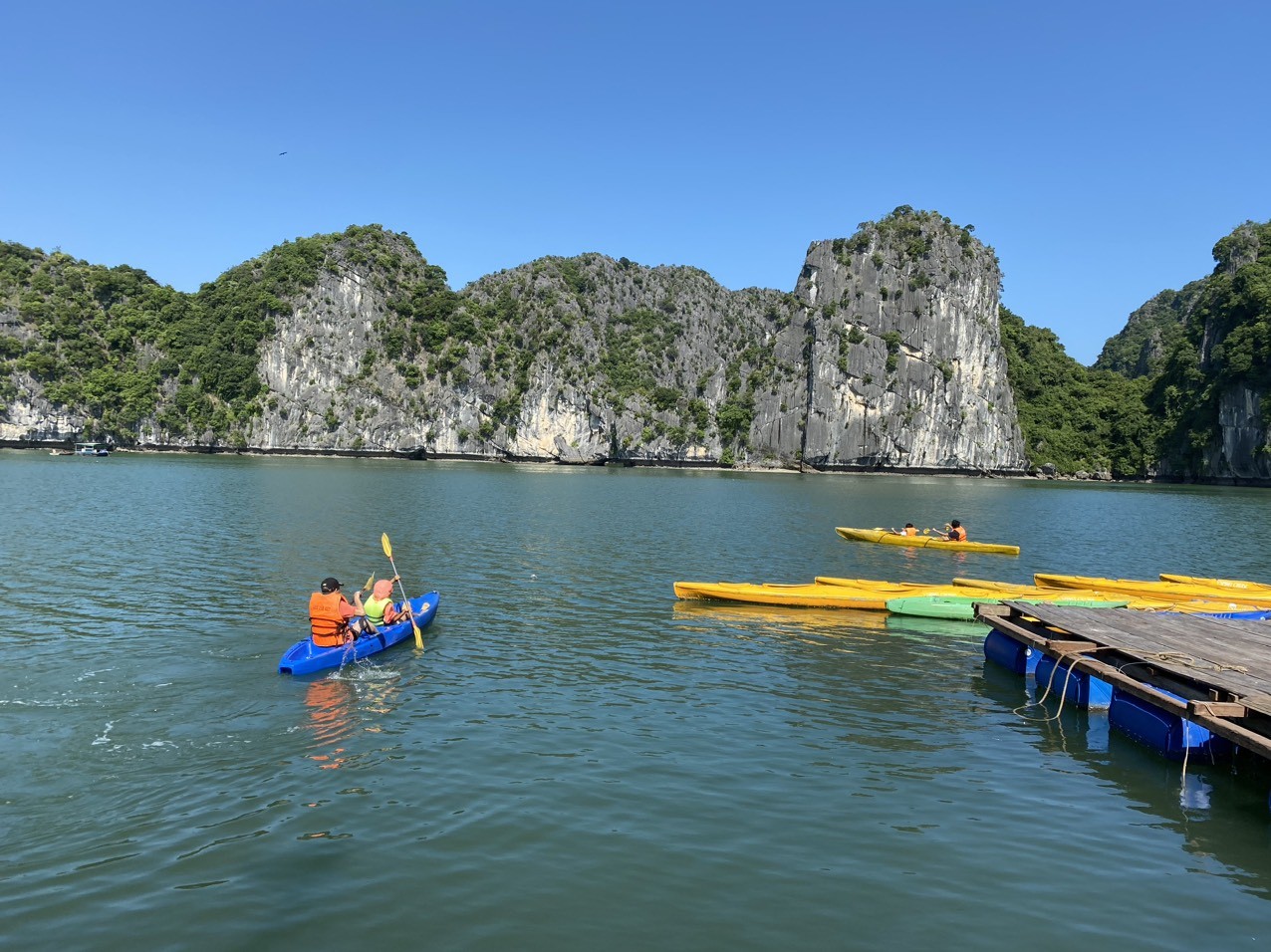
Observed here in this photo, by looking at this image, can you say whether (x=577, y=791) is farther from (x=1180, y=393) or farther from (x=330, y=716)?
(x=1180, y=393)

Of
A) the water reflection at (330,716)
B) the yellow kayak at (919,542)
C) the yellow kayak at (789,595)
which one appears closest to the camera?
the water reflection at (330,716)

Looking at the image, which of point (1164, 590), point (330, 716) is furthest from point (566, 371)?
→ point (330, 716)

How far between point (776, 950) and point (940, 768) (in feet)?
14.7

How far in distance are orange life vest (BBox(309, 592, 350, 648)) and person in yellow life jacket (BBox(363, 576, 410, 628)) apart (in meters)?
1.07

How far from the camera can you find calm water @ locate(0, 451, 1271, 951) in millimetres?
6309

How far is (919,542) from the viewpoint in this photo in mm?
33312

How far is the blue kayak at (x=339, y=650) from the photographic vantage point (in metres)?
12.6

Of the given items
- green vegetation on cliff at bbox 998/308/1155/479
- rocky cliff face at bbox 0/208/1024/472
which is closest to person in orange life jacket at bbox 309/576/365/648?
rocky cliff face at bbox 0/208/1024/472

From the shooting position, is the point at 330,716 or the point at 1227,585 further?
the point at 1227,585

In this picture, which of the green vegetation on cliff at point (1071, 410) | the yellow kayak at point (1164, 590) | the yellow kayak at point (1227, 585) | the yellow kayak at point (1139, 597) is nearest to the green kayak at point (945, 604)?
the yellow kayak at point (1139, 597)

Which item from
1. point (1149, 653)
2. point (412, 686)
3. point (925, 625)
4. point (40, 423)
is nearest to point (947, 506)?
point (925, 625)

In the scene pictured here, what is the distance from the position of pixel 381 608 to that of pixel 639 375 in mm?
137042

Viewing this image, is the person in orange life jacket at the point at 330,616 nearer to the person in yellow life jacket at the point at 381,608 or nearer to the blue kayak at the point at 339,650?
the blue kayak at the point at 339,650

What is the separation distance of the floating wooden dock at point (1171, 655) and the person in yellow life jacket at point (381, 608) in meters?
10.6
